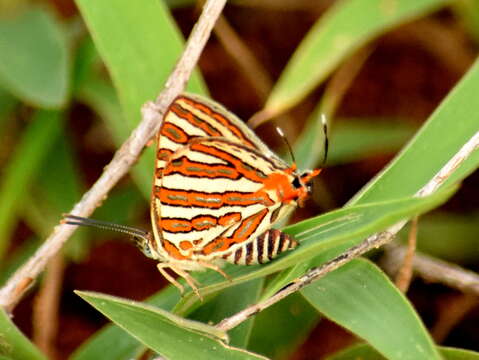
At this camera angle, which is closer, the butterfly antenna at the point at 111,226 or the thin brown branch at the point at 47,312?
the butterfly antenna at the point at 111,226

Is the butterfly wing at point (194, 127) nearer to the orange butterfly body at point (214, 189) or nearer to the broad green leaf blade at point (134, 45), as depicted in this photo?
the orange butterfly body at point (214, 189)

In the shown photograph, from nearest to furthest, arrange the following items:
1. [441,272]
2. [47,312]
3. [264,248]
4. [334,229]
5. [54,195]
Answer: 1. [334,229]
2. [264,248]
3. [441,272]
4. [47,312]
5. [54,195]

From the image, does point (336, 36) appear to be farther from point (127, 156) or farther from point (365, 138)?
point (127, 156)

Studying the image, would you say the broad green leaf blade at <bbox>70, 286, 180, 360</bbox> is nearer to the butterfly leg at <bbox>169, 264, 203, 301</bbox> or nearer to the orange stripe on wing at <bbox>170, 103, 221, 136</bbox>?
the butterfly leg at <bbox>169, 264, 203, 301</bbox>

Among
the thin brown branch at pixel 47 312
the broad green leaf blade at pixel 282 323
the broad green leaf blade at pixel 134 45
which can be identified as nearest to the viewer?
the broad green leaf blade at pixel 134 45

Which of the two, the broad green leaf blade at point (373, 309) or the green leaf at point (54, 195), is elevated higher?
the green leaf at point (54, 195)

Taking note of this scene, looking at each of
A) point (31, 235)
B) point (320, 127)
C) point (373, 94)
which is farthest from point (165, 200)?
point (373, 94)

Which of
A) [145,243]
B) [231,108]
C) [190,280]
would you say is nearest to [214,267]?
[190,280]

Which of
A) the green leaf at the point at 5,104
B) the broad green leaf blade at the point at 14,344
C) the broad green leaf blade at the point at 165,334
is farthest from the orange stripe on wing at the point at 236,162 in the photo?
the green leaf at the point at 5,104
